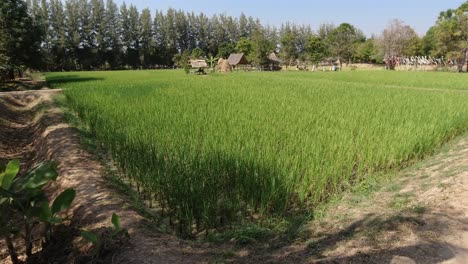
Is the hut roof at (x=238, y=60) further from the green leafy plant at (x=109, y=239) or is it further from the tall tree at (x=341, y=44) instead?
the green leafy plant at (x=109, y=239)

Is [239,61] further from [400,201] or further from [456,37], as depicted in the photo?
[400,201]

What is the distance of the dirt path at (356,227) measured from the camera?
98.0 inches

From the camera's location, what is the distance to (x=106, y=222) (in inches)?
119

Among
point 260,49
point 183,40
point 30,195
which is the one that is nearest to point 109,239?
point 30,195

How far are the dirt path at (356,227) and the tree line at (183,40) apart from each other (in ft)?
98.3

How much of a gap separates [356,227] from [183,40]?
6352 cm

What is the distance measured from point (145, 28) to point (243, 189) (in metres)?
55.9

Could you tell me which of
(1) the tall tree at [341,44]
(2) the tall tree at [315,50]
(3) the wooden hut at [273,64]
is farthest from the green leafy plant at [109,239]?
(1) the tall tree at [341,44]

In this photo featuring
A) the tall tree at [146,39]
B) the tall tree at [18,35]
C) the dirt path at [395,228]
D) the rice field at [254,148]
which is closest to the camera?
the dirt path at [395,228]

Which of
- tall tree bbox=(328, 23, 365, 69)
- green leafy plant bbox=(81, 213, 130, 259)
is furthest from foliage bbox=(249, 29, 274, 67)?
green leafy plant bbox=(81, 213, 130, 259)

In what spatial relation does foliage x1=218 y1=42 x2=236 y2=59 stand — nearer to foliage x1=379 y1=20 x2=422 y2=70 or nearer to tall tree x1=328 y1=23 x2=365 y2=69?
tall tree x1=328 y1=23 x2=365 y2=69

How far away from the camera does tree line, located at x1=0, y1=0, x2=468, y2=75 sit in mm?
40562

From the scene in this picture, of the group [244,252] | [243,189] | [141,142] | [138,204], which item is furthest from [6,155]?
[244,252]

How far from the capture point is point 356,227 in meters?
2.99
